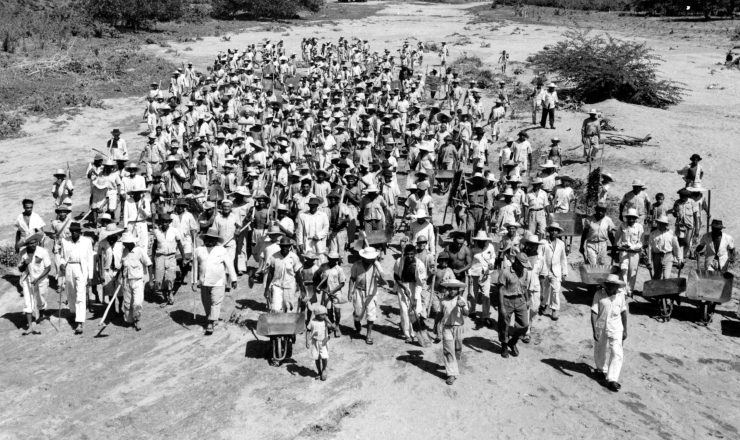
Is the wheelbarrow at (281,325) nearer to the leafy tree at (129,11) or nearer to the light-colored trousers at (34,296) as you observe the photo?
the light-colored trousers at (34,296)

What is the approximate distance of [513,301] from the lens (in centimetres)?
1084

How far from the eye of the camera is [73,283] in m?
11.9

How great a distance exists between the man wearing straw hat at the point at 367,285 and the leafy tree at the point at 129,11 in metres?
46.5

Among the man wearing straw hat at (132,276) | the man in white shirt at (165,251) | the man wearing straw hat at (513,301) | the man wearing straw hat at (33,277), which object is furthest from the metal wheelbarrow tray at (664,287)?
the man wearing straw hat at (33,277)

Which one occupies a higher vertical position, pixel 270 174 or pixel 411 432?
pixel 270 174

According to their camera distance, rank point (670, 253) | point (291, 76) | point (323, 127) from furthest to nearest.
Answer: point (291, 76) → point (323, 127) → point (670, 253)

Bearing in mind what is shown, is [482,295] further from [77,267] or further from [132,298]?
[77,267]

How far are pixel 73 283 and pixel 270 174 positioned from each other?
5.51m

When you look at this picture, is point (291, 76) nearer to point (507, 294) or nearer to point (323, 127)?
point (323, 127)

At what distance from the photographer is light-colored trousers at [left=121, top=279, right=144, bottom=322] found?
11703 mm

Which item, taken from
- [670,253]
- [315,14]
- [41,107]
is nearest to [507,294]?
[670,253]

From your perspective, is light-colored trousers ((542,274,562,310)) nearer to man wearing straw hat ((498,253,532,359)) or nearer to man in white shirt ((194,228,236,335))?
man wearing straw hat ((498,253,532,359))

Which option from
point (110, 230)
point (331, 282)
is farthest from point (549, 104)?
point (110, 230)

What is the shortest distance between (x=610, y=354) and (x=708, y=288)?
131 inches
